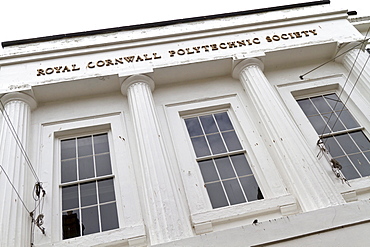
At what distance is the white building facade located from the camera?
20.6 ft

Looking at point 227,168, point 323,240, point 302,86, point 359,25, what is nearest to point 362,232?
point 323,240

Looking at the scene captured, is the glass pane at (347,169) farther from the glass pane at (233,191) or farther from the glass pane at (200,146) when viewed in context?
the glass pane at (200,146)

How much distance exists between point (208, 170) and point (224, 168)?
0.38 meters

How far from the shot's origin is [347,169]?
7551 mm

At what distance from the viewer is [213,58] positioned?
30.7 feet

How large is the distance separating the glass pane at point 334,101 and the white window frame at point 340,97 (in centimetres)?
11

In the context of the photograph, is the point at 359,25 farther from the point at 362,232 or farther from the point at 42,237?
the point at 42,237

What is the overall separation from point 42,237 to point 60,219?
0.50 metres

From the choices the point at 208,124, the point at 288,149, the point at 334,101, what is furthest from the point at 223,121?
the point at 334,101

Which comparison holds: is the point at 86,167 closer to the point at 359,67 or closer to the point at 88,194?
the point at 88,194

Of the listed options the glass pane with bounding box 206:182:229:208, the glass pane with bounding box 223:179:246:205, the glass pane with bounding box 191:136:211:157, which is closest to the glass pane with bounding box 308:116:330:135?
the glass pane with bounding box 223:179:246:205

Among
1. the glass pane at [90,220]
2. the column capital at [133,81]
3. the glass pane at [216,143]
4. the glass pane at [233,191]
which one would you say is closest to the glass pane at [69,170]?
the glass pane at [90,220]

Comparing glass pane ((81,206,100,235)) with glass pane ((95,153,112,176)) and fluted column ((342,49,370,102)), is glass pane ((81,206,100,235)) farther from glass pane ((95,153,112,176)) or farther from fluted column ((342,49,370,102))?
fluted column ((342,49,370,102))

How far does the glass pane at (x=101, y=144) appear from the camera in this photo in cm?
809
